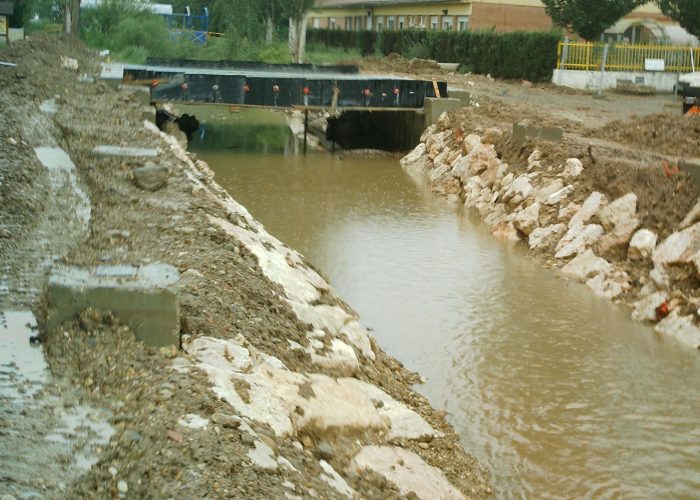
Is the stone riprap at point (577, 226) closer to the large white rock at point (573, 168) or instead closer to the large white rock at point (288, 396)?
the large white rock at point (573, 168)

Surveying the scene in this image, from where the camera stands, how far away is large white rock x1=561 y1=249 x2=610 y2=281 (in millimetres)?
15438

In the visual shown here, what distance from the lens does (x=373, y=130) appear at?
33.1 metres

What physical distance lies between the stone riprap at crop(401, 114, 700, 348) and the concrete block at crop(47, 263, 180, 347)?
7.63 meters

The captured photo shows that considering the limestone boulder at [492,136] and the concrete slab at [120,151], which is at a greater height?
the concrete slab at [120,151]

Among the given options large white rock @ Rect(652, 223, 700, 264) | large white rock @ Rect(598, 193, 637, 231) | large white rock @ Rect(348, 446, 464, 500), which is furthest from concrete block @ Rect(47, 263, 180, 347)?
large white rock @ Rect(598, 193, 637, 231)

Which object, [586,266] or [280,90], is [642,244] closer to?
[586,266]

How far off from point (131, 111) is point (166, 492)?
14.7 meters

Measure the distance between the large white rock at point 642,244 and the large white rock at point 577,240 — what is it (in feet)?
3.27

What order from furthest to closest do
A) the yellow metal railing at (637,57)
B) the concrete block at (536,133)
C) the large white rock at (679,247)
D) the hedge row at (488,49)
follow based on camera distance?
1. the hedge row at (488,49)
2. the yellow metal railing at (637,57)
3. the concrete block at (536,133)
4. the large white rock at (679,247)

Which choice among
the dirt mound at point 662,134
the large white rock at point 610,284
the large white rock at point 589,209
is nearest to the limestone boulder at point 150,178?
the large white rock at point 610,284

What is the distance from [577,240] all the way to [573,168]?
2842mm

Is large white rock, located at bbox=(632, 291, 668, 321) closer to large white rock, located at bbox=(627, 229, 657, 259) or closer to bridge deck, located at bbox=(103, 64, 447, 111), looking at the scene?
large white rock, located at bbox=(627, 229, 657, 259)

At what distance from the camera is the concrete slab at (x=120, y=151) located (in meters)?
12.9

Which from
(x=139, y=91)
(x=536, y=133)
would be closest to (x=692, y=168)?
(x=536, y=133)
